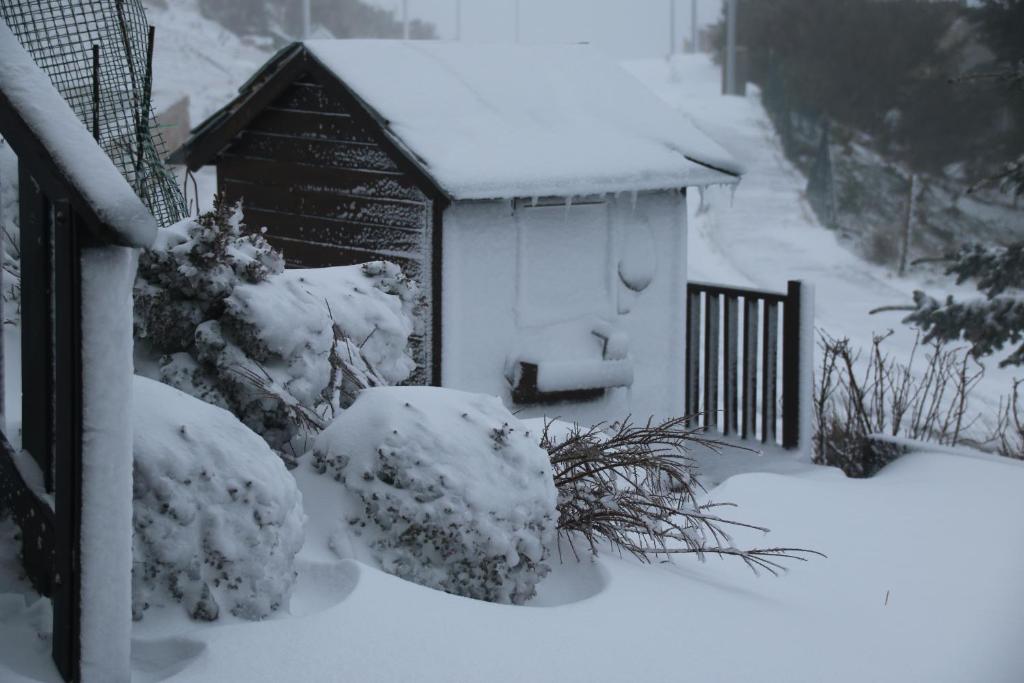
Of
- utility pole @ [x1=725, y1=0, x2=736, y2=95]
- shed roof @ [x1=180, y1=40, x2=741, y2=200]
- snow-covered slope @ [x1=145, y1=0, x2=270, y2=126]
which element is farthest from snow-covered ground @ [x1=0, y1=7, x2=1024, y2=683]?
utility pole @ [x1=725, y1=0, x2=736, y2=95]

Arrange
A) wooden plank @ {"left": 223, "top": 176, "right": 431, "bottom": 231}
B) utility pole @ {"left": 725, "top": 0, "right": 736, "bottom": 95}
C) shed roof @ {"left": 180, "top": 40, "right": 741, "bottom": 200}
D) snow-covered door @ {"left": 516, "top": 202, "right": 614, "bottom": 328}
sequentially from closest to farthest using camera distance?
1. shed roof @ {"left": 180, "top": 40, "right": 741, "bottom": 200}
2. wooden plank @ {"left": 223, "top": 176, "right": 431, "bottom": 231}
3. snow-covered door @ {"left": 516, "top": 202, "right": 614, "bottom": 328}
4. utility pole @ {"left": 725, "top": 0, "right": 736, "bottom": 95}

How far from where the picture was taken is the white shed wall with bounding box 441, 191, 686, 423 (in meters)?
8.15

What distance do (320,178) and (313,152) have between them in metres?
0.18

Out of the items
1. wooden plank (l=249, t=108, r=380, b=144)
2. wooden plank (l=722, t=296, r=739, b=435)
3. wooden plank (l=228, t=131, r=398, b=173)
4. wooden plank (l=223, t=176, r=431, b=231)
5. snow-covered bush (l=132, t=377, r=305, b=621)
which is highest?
wooden plank (l=249, t=108, r=380, b=144)

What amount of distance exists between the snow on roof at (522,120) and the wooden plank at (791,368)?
38.8 inches

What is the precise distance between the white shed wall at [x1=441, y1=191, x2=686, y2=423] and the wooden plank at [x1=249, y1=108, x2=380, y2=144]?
3.23 ft

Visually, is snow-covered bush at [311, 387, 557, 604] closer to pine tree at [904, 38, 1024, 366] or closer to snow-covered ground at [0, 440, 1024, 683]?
snow-covered ground at [0, 440, 1024, 683]

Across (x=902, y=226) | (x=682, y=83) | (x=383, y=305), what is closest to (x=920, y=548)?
(x=383, y=305)

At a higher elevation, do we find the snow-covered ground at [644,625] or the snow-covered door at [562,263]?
the snow-covered door at [562,263]

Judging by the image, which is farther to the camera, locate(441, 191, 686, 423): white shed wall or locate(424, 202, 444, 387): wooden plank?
locate(441, 191, 686, 423): white shed wall

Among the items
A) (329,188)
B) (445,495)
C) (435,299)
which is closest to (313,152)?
(329,188)

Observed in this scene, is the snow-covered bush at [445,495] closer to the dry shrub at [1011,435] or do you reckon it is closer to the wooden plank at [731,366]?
the dry shrub at [1011,435]

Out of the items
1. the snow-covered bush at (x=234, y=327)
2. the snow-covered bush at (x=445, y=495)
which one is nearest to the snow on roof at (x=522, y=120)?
the snow-covered bush at (x=234, y=327)

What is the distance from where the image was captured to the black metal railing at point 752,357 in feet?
29.6
